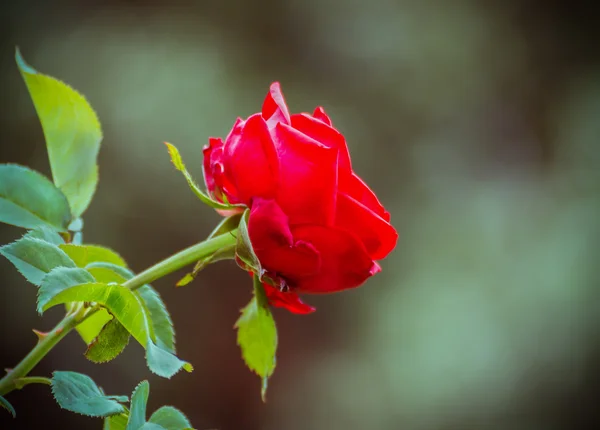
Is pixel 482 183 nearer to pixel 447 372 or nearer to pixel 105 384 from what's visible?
pixel 447 372

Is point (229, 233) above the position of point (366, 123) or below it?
below

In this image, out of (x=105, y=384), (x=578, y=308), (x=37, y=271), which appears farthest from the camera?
(x=578, y=308)

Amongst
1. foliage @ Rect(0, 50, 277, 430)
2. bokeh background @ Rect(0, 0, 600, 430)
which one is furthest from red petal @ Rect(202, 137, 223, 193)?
bokeh background @ Rect(0, 0, 600, 430)

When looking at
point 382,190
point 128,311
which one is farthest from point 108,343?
point 382,190

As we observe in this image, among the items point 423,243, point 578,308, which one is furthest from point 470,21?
point 578,308

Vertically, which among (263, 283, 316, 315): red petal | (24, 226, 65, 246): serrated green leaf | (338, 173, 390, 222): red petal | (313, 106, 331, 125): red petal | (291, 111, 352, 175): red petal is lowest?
(24, 226, 65, 246): serrated green leaf

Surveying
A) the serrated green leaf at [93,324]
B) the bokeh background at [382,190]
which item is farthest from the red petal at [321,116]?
the bokeh background at [382,190]

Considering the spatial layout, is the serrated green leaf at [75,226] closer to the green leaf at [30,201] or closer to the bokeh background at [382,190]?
the green leaf at [30,201]

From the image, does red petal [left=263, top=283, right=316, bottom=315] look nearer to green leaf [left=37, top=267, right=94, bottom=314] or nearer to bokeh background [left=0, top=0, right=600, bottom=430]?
green leaf [left=37, top=267, right=94, bottom=314]
